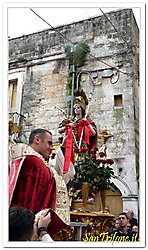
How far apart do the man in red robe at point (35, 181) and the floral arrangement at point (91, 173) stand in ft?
1.36

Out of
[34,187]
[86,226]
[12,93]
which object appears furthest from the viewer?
[12,93]

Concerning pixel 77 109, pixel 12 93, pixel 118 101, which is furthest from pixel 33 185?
pixel 118 101

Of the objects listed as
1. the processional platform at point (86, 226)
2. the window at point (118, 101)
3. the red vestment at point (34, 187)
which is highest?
the window at point (118, 101)

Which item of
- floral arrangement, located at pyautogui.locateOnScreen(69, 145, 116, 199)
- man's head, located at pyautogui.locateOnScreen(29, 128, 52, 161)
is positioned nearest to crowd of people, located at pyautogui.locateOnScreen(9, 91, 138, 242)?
man's head, located at pyautogui.locateOnScreen(29, 128, 52, 161)

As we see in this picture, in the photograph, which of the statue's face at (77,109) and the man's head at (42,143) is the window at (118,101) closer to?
the statue's face at (77,109)

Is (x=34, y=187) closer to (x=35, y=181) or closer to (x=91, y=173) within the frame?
(x=35, y=181)

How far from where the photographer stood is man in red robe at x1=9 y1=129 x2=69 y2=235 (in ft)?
5.67

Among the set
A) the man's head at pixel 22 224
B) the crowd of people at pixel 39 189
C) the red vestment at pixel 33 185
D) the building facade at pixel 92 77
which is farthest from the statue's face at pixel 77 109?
the man's head at pixel 22 224

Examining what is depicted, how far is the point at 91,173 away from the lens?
2381mm

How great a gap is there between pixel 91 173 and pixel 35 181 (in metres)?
0.69

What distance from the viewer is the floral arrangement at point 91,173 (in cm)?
236

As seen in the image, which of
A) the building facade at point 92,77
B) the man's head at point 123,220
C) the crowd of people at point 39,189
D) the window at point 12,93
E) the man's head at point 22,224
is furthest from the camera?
the building facade at point 92,77
